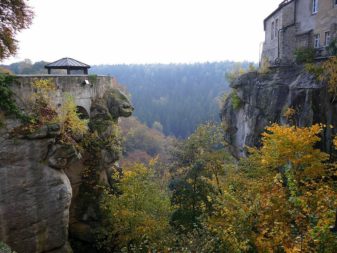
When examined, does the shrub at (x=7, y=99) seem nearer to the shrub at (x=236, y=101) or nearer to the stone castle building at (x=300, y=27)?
the stone castle building at (x=300, y=27)

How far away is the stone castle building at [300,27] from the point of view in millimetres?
23781

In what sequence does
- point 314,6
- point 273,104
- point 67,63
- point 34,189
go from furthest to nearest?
point 314,6, point 273,104, point 67,63, point 34,189

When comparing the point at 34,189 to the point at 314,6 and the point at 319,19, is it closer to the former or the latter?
the point at 319,19

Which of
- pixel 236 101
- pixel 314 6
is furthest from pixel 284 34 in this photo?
pixel 236 101

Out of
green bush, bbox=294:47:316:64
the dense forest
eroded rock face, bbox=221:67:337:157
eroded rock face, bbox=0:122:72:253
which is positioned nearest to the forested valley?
eroded rock face, bbox=221:67:337:157

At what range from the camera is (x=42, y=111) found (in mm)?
16391

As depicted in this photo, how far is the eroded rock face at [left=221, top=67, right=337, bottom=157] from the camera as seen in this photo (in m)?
19.4

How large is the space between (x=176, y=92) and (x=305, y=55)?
395 ft

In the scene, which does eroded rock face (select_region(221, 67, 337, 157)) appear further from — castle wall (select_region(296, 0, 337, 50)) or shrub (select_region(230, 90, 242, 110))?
castle wall (select_region(296, 0, 337, 50))

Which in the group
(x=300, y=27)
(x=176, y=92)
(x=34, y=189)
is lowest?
(x=176, y=92)

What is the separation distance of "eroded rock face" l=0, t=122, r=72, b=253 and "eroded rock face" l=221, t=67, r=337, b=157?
12.1 m

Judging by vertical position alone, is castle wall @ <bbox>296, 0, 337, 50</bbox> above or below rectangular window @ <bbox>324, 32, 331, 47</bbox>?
above

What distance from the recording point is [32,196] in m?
15.6

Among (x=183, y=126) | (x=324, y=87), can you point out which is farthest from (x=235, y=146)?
(x=183, y=126)
